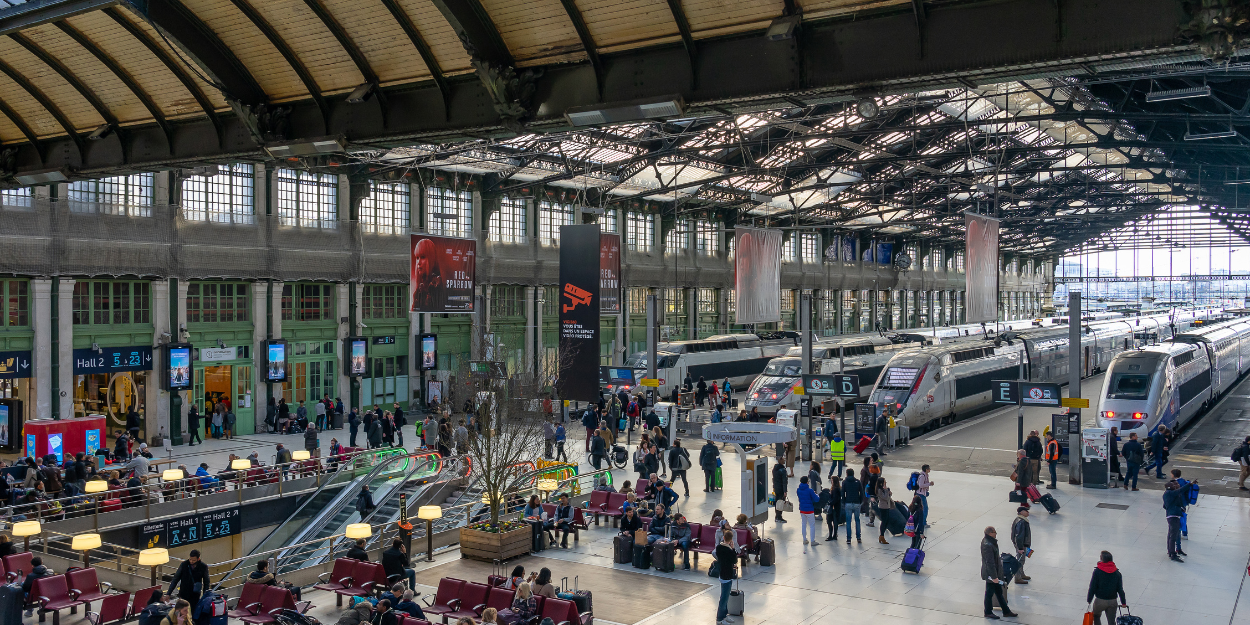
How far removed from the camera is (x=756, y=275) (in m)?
30.0

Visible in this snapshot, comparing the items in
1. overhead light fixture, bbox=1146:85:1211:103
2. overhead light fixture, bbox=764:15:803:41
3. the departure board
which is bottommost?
the departure board

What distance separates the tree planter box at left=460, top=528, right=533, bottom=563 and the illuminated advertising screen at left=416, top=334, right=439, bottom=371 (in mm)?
25101

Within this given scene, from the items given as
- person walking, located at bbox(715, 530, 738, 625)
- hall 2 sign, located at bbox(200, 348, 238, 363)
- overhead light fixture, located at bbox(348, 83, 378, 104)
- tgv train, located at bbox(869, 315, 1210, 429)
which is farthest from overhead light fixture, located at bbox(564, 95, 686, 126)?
hall 2 sign, located at bbox(200, 348, 238, 363)

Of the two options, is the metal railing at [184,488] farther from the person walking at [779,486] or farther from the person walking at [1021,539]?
the person walking at [1021,539]

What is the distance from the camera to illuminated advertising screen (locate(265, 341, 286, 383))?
36000 millimetres

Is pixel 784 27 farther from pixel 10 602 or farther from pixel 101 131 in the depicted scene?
pixel 10 602

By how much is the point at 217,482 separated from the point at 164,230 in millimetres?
12913

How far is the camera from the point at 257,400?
3597 cm

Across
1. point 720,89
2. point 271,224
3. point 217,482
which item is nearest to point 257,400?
point 271,224

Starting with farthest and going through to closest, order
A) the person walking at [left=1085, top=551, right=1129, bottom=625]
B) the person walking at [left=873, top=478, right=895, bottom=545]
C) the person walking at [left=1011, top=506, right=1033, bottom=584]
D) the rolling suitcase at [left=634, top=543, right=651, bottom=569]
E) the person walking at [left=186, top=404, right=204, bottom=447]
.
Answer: the person walking at [left=186, top=404, right=204, bottom=447] < the person walking at [left=873, top=478, right=895, bottom=545] < the rolling suitcase at [left=634, top=543, right=651, bottom=569] < the person walking at [left=1011, top=506, right=1033, bottom=584] < the person walking at [left=1085, top=551, right=1129, bottom=625]

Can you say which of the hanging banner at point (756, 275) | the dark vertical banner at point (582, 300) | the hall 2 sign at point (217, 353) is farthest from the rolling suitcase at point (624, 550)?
the hall 2 sign at point (217, 353)

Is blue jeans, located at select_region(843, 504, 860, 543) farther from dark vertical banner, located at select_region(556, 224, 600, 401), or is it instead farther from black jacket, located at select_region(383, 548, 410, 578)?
black jacket, located at select_region(383, 548, 410, 578)

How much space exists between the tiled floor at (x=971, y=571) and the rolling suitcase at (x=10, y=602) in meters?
1.38

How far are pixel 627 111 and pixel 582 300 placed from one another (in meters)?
10.2
